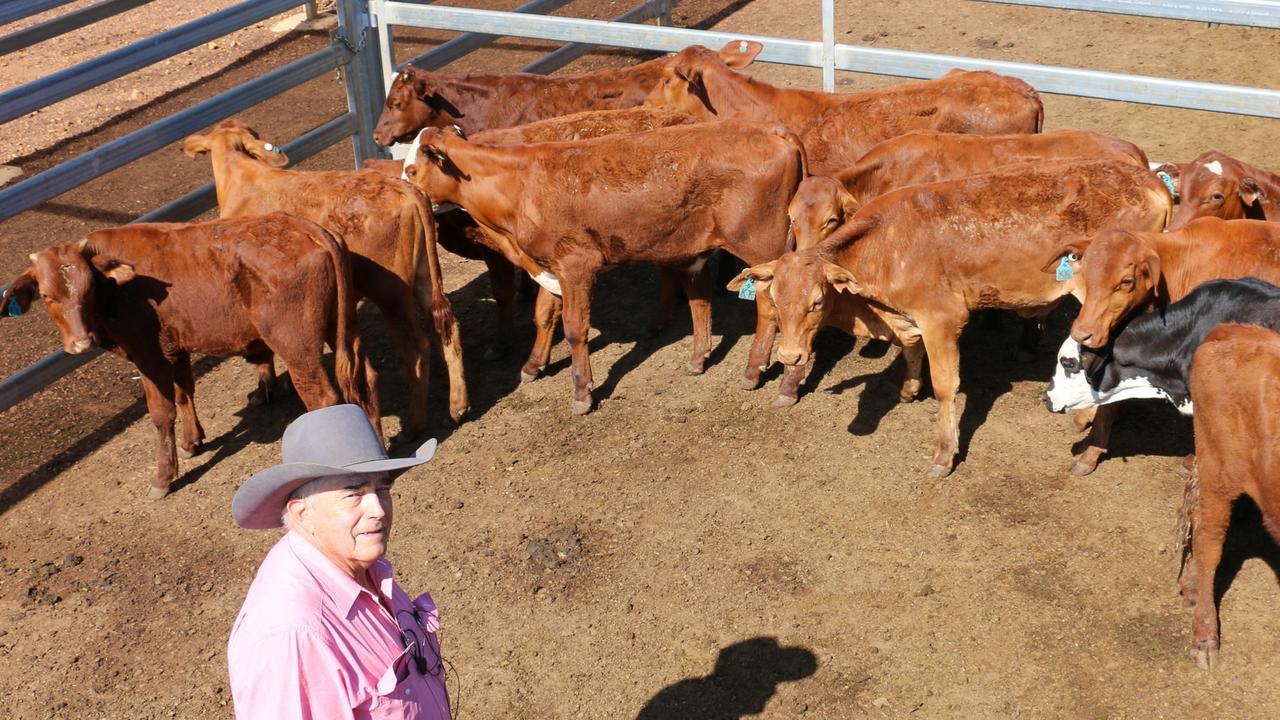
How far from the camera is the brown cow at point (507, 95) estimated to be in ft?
34.4

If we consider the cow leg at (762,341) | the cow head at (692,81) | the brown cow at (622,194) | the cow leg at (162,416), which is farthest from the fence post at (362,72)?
the cow leg at (762,341)

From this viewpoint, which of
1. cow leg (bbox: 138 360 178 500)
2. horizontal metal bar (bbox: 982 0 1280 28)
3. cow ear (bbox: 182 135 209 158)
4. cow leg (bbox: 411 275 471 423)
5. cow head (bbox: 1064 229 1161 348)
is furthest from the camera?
cow ear (bbox: 182 135 209 158)

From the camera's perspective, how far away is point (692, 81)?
10.2 m

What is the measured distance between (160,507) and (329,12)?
430 inches

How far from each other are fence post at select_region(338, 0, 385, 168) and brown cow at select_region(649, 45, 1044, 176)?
311cm

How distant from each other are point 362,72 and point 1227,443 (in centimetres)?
850

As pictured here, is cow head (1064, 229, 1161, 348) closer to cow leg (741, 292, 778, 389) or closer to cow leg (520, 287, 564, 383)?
cow leg (741, 292, 778, 389)

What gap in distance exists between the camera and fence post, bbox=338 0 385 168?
37.4 feet

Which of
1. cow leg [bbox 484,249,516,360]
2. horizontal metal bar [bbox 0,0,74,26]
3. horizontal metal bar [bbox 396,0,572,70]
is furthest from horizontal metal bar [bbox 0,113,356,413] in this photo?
cow leg [bbox 484,249,516,360]

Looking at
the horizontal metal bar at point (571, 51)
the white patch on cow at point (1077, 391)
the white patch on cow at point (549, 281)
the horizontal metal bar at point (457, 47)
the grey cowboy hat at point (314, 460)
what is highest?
the grey cowboy hat at point (314, 460)

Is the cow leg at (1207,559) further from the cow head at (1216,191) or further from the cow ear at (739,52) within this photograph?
the cow ear at (739,52)

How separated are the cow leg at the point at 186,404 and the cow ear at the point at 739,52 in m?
5.09

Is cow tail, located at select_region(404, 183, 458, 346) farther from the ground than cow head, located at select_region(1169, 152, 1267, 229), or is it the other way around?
cow head, located at select_region(1169, 152, 1267, 229)

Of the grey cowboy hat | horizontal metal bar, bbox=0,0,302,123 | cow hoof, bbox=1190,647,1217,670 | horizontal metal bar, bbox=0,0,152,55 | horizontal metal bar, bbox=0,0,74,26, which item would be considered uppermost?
horizontal metal bar, bbox=0,0,74,26
